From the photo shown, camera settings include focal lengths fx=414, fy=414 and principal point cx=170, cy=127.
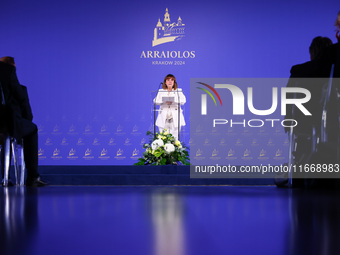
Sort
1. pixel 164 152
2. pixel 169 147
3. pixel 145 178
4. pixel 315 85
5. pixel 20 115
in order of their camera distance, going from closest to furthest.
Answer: pixel 315 85 < pixel 20 115 < pixel 145 178 < pixel 169 147 < pixel 164 152

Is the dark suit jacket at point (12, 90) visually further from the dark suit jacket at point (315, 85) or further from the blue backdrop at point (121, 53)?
the blue backdrop at point (121, 53)

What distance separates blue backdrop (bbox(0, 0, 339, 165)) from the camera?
6547mm

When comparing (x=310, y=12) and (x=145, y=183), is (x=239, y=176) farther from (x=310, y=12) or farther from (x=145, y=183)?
(x=310, y=12)

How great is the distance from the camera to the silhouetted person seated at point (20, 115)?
2.71m

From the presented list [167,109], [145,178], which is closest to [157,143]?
[145,178]

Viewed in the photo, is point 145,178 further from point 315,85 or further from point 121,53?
point 121,53

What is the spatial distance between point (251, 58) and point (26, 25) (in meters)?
3.71

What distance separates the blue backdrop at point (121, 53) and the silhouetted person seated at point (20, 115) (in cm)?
353

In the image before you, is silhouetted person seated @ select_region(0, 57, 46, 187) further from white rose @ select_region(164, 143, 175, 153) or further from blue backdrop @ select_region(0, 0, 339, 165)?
blue backdrop @ select_region(0, 0, 339, 165)

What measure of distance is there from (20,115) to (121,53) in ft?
13.5

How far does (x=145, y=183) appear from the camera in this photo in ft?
14.2

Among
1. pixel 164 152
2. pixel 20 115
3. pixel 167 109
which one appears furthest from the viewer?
pixel 167 109

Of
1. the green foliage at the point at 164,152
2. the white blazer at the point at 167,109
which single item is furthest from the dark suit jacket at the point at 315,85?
the white blazer at the point at 167,109

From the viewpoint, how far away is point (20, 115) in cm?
275
